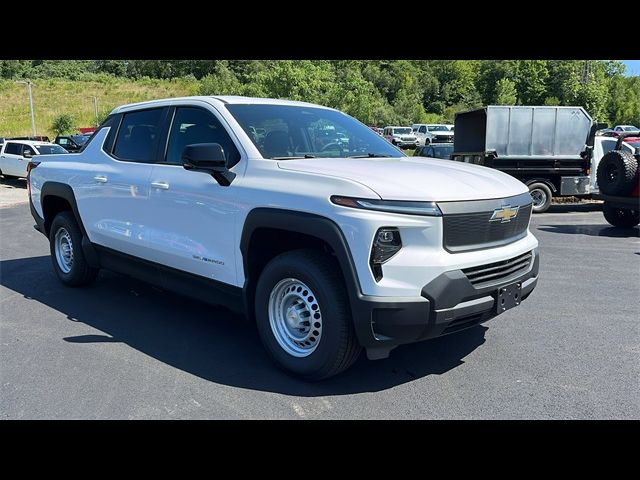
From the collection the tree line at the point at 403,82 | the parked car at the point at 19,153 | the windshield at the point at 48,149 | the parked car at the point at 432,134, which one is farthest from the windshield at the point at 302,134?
the parked car at the point at 432,134

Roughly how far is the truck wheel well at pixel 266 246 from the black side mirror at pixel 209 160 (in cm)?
50

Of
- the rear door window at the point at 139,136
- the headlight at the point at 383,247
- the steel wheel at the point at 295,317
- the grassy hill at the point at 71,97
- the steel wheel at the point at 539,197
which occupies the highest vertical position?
the grassy hill at the point at 71,97

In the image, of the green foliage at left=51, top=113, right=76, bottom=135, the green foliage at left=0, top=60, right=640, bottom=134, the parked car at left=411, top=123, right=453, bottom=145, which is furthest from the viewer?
the green foliage at left=51, top=113, right=76, bottom=135

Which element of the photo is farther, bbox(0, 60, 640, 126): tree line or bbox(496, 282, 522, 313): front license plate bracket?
bbox(0, 60, 640, 126): tree line

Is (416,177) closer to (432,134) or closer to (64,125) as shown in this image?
(432,134)

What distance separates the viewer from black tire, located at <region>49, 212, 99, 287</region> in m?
6.11

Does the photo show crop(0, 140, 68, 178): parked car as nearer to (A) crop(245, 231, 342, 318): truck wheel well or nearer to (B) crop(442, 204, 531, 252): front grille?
(A) crop(245, 231, 342, 318): truck wheel well

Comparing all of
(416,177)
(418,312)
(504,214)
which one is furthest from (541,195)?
(418,312)

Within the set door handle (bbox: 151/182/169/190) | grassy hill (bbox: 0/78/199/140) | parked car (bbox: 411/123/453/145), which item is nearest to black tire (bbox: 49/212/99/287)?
door handle (bbox: 151/182/169/190)

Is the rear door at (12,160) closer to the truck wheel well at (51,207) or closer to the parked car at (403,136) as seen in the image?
the truck wheel well at (51,207)

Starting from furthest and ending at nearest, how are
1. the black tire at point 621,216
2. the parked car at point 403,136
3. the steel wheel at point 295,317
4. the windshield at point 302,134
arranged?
the parked car at point 403,136, the black tire at point 621,216, the windshield at point 302,134, the steel wheel at point 295,317

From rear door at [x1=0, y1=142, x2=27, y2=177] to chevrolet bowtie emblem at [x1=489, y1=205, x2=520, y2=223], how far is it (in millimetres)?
20927

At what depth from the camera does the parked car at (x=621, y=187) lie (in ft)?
34.7

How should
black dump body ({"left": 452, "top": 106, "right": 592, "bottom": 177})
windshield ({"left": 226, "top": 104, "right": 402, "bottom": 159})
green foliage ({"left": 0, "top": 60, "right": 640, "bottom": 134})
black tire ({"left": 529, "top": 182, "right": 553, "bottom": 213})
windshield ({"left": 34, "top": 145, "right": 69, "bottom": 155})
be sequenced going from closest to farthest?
1. windshield ({"left": 226, "top": 104, "right": 402, "bottom": 159})
2. black tire ({"left": 529, "top": 182, "right": 553, "bottom": 213})
3. black dump body ({"left": 452, "top": 106, "right": 592, "bottom": 177})
4. windshield ({"left": 34, "top": 145, "right": 69, "bottom": 155})
5. green foliage ({"left": 0, "top": 60, "right": 640, "bottom": 134})
